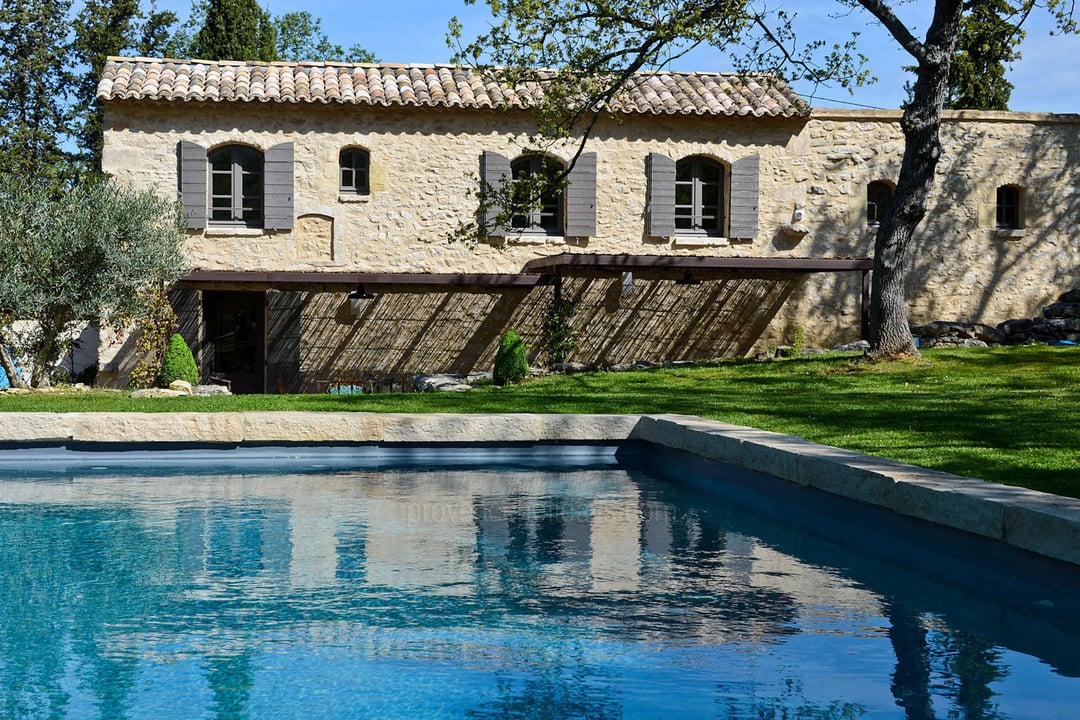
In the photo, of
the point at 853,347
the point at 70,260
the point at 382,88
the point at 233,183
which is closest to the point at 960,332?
the point at 853,347

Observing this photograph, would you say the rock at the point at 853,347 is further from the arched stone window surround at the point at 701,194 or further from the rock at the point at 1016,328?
the arched stone window surround at the point at 701,194

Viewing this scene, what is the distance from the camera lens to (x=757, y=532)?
21.7 ft

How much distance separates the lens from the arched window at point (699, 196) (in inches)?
747

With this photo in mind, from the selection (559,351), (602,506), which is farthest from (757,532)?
(559,351)

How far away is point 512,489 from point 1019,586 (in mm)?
4143

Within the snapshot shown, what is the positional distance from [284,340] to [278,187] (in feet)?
8.26

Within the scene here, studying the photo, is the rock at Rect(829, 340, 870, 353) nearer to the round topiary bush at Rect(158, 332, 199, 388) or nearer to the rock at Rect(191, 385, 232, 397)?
the rock at Rect(191, 385, 232, 397)

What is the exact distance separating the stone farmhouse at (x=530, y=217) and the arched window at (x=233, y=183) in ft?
0.11

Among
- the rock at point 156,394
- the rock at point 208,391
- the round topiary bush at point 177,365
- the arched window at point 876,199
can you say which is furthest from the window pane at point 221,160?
the arched window at point 876,199

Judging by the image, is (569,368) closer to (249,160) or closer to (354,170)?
(354,170)

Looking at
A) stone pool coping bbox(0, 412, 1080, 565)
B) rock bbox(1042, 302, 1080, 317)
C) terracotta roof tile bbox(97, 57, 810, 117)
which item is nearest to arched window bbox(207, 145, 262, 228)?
terracotta roof tile bbox(97, 57, 810, 117)

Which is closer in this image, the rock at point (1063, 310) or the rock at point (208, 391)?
the rock at point (208, 391)

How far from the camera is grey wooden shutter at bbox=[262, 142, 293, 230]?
1756 centimetres

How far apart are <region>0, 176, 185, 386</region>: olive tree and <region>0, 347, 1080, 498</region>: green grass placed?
A: 5.00 feet
